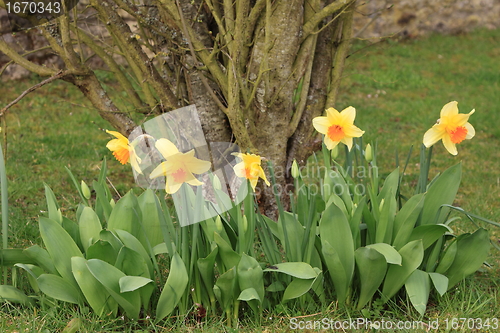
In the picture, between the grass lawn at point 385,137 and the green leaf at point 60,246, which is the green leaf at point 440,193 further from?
the green leaf at point 60,246

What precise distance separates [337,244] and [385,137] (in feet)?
11.0

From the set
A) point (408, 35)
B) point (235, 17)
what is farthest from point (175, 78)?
point (408, 35)

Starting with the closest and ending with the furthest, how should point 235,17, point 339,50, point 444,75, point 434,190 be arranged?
point 434,190, point 235,17, point 339,50, point 444,75

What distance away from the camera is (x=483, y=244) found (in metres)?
2.17

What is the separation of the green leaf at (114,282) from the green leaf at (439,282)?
3.85 feet

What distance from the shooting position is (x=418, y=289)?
2064mm

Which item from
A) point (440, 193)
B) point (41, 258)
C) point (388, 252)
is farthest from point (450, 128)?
point (41, 258)

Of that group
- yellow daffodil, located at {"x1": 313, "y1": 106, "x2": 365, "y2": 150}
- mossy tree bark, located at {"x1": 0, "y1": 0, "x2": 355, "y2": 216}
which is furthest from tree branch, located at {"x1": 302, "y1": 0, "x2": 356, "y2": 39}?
yellow daffodil, located at {"x1": 313, "y1": 106, "x2": 365, "y2": 150}

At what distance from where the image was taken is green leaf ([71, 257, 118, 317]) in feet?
6.46

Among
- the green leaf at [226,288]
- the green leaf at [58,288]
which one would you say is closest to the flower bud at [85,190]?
the green leaf at [58,288]

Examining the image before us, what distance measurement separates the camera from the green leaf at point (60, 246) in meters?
2.04

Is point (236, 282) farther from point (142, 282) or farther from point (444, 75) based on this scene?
point (444, 75)

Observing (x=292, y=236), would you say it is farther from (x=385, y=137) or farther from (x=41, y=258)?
(x=385, y=137)

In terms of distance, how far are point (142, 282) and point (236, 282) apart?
1.26 ft
